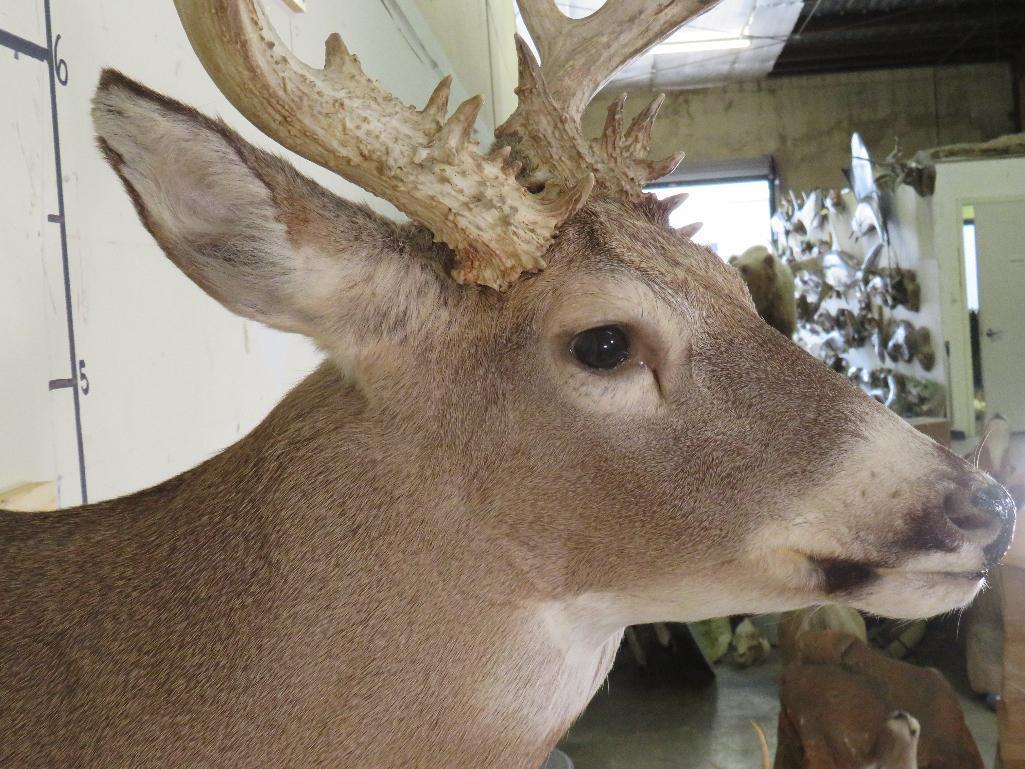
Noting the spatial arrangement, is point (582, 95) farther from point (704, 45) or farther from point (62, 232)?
point (704, 45)

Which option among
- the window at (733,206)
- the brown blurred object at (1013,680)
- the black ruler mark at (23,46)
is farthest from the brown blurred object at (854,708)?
the window at (733,206)

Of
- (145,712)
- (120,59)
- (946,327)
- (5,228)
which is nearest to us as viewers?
(145,712)

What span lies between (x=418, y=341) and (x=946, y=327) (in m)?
8.07

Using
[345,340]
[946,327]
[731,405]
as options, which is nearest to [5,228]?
[345,340]

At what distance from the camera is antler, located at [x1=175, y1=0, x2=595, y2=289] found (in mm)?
1238

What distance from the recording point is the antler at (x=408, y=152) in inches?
48.8

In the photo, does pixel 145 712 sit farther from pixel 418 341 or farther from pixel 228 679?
pixel 418 341

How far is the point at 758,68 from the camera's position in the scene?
15352 millimetres

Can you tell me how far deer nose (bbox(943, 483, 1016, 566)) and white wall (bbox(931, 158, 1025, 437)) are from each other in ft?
24.9

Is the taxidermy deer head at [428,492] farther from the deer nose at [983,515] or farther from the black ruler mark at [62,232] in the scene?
the black ruler mark at [62,232]

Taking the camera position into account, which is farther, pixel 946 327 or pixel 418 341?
pixel 946 327

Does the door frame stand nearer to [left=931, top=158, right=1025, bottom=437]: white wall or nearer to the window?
[left=931, top=158, right=1025, bottom=437]: white wall

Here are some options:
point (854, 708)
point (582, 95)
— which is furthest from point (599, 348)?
point (854, 708)

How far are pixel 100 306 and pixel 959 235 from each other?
26.0ft
